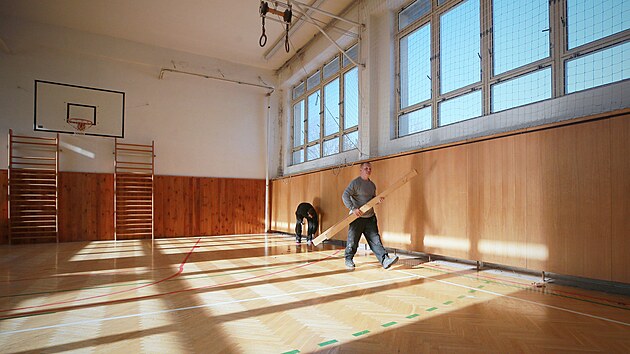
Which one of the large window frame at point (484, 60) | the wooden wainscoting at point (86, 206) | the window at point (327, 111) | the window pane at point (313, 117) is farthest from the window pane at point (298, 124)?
the wooden wainscoting at point (86, 206)

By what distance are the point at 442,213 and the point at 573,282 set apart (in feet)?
6.19

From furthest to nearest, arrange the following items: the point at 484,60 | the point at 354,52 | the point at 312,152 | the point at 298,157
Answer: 1. the point at 298,157
2. the point at 312,152
3. the point at 354,52
4. the point at 484,60

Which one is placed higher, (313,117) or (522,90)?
(313,117)

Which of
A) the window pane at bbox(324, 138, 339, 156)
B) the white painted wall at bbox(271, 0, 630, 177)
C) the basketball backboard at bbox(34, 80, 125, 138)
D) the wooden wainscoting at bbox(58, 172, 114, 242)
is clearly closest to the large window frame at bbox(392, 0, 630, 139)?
the white painted wall at bbox(271, 0, 630, 177)

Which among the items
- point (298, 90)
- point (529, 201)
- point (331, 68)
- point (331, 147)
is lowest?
point (529, 201)

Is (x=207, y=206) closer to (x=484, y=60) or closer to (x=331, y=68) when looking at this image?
(x=331, y=68)

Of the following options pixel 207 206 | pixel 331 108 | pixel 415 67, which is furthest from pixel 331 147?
pixel 207 206

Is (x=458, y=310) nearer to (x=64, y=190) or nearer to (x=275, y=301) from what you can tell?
(x=275, y=301)

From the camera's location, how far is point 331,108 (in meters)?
10.2

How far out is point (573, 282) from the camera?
420cm

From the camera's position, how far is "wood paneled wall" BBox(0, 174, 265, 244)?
31.9 ft

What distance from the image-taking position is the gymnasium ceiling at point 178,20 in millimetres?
8711

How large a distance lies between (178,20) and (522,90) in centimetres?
845

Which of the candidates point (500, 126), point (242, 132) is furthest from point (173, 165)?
point (500, 126)
